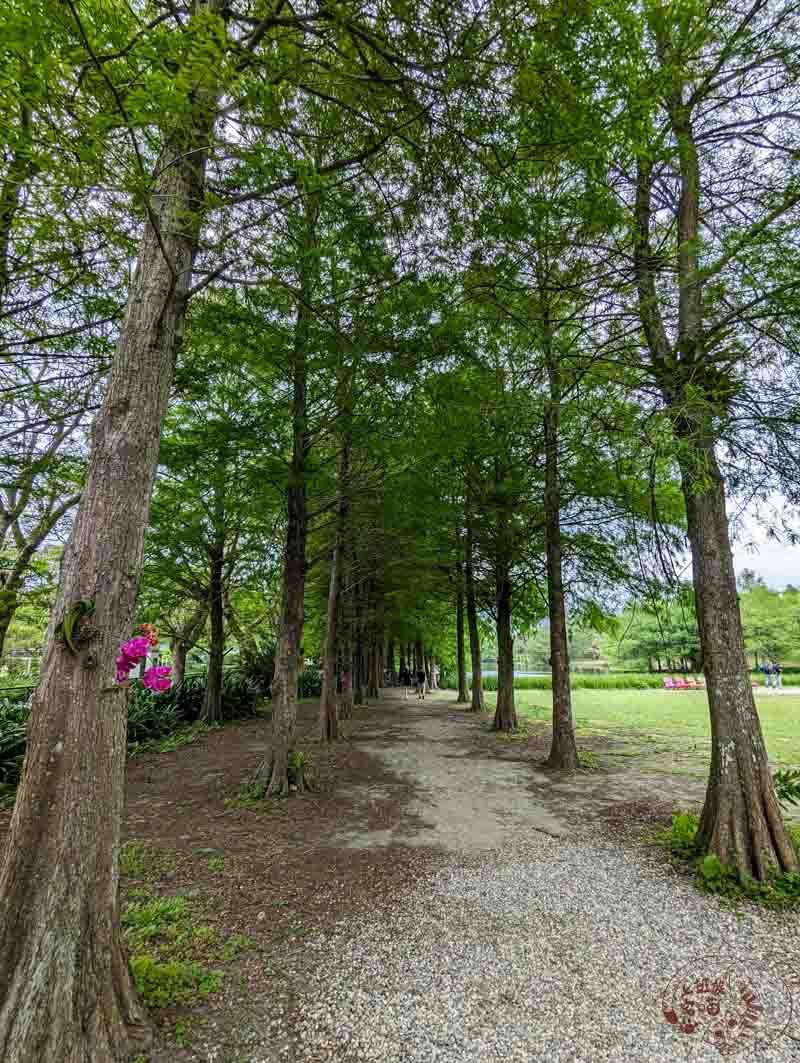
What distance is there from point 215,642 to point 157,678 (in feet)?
36.9

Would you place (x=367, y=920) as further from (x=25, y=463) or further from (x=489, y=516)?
(x=489, y=516)

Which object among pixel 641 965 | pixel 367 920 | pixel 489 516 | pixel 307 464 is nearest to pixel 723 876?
pixel 641 965

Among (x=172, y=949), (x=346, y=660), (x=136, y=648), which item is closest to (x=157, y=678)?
(x=136, y=648)

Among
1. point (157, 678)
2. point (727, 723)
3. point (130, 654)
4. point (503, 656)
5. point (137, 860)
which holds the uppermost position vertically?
point (130, 654)

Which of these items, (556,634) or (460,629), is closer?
(556,634)

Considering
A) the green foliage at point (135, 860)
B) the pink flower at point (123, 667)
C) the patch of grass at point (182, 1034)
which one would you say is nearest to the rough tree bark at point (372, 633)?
the green foliage at point (135, 860)

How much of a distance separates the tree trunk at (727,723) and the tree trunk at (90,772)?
13.4 feet

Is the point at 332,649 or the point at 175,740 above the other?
the point at 332,649

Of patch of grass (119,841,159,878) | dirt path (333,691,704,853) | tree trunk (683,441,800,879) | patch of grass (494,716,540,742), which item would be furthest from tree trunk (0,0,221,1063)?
patch of grass (494,716,540,742)

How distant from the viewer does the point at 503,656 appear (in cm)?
1280

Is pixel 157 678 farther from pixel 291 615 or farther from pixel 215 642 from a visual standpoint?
pixel 215 642

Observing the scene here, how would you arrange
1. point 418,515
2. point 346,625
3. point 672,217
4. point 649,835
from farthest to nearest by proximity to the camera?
point 346,625, point 418,515, point 672,217, point 649,835

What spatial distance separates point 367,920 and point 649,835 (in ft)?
11.5

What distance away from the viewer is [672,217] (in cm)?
588
